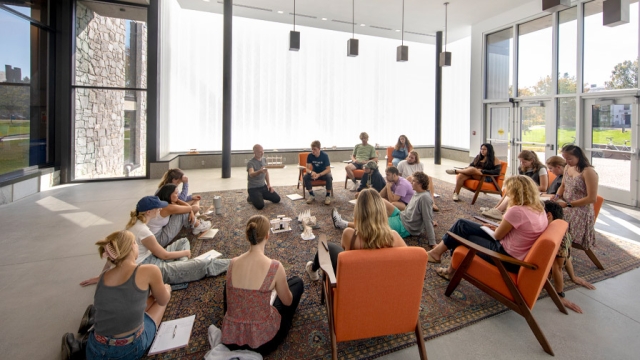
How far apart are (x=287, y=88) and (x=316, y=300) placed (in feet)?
30.0

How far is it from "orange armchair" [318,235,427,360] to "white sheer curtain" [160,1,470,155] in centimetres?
830

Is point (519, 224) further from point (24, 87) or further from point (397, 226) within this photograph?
point (24, 87)

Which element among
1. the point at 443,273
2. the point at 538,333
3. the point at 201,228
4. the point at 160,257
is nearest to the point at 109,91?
the point at 201,228

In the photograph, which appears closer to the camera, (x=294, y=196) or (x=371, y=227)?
(x=371, y=227)

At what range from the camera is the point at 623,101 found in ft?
20.4

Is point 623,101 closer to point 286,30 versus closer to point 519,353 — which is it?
point 519,353

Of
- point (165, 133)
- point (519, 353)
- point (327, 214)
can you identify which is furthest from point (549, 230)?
point (165, 133)

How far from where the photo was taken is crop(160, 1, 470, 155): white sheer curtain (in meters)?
9.72

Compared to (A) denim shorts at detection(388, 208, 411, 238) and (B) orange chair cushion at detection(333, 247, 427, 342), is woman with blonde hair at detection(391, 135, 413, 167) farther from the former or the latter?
(B) orange chair cushion at detection(333, 247, 427, 342)

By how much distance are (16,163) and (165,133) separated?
331cm

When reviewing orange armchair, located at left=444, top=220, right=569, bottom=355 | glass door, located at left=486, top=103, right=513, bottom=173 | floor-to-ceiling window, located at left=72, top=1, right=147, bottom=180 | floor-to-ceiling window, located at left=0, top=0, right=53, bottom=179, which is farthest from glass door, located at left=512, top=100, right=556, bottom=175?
floor-to-ceiling window, located at left=0, top=0, right=53, bottom=179

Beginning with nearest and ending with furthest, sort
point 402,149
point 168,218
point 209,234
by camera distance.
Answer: point 168,218
point 209,234
point 402,149

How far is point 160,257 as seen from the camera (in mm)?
2852

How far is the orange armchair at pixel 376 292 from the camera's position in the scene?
1887 millimetres
